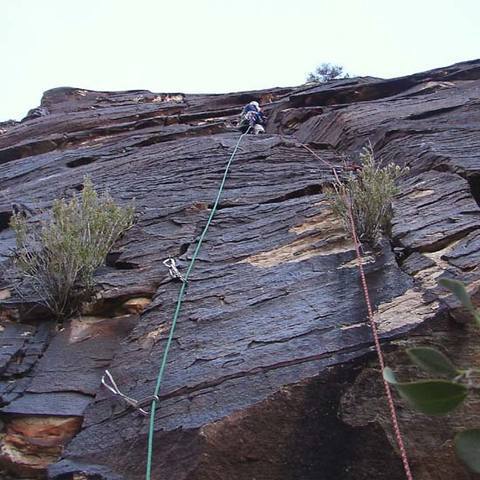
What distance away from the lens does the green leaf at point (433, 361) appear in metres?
1.43

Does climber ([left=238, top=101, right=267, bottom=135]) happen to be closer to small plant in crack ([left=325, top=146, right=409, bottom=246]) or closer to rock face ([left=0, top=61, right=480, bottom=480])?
rock face ([left=0, top=61, right=480, bottom=480])

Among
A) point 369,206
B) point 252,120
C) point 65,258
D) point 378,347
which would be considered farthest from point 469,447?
point 252,120

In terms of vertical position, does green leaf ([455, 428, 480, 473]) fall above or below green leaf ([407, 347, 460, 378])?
below

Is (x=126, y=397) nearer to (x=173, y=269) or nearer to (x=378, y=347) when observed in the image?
(x=173, y=269)

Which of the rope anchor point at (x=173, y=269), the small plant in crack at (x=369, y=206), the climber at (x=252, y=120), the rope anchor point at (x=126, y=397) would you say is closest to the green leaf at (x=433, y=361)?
the rope anchor point at (x=126, y=397)

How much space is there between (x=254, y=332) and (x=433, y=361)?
287cm

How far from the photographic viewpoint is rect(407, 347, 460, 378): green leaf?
1.43 meters

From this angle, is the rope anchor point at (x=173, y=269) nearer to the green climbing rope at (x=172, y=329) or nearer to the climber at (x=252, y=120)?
the green climbing rope at (x=172, y=329)

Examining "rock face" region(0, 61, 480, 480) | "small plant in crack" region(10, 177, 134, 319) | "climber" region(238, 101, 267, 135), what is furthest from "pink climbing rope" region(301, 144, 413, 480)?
"climber" region(238, 101, 267, 135)

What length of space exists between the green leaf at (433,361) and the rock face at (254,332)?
7.03 feet

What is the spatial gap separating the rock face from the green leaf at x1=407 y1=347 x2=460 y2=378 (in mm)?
2143

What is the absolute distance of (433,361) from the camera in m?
1.45

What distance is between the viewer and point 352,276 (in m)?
4.60

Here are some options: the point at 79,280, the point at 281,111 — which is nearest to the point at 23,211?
the point at 79,280
